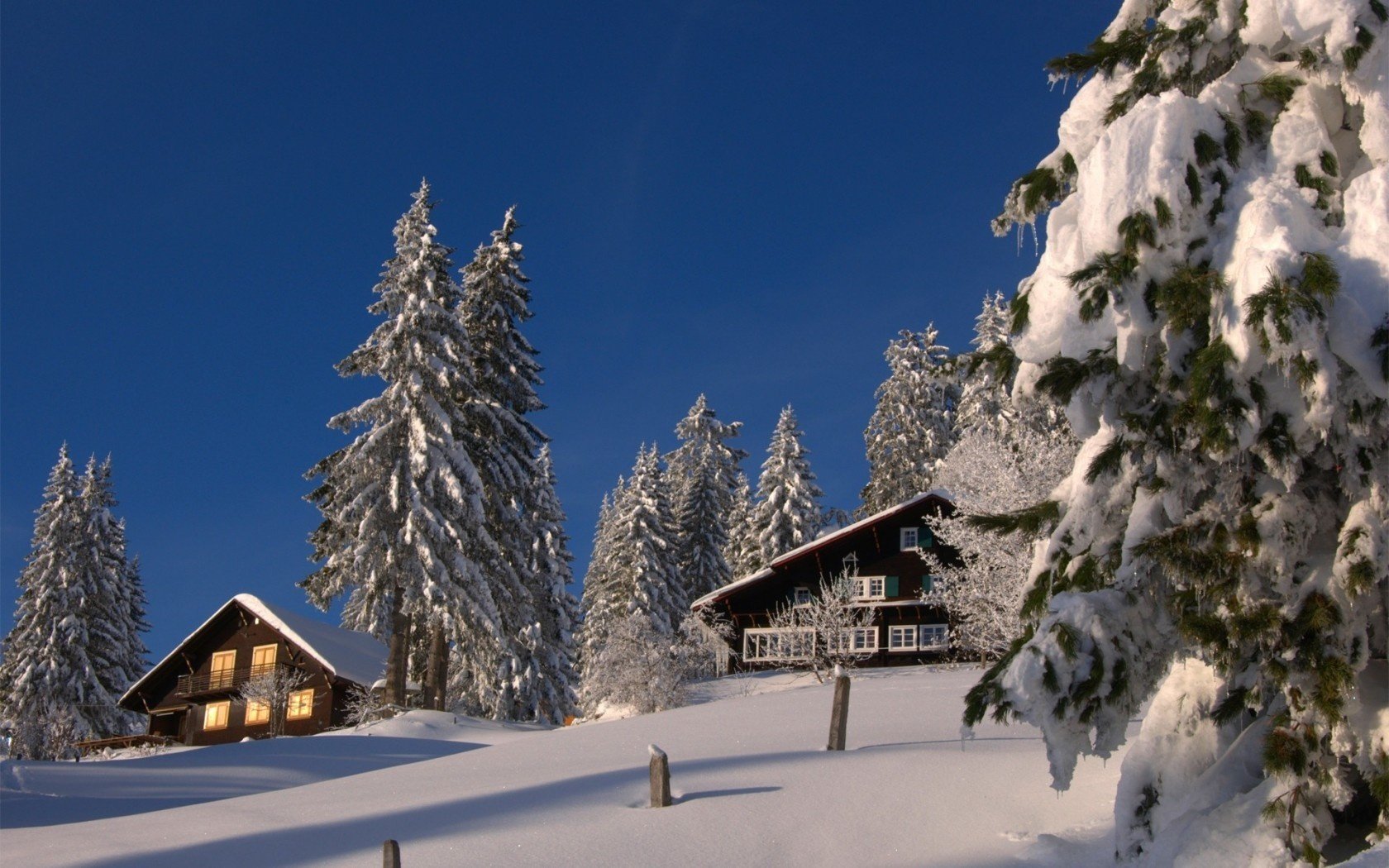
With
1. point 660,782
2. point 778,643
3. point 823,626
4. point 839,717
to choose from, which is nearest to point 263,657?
point 778,643

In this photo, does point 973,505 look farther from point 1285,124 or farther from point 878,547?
point 1285,124

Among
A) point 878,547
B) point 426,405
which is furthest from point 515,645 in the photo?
point 878,547

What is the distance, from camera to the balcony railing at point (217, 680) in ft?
144

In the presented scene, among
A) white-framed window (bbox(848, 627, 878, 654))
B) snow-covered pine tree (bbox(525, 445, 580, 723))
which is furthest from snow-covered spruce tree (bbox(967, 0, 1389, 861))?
white-framed window (bbox(848, 627, 878, 654))

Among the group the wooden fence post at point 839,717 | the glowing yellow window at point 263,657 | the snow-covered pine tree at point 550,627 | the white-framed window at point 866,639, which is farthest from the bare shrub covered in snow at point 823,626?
the glowing yellow window at point 263,657

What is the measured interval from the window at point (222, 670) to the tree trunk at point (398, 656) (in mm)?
14262

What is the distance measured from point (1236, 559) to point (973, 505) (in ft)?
79.3

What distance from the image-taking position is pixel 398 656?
34.0 meters

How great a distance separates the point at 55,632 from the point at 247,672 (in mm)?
8638

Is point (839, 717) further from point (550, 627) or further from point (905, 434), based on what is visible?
point (905, 434)

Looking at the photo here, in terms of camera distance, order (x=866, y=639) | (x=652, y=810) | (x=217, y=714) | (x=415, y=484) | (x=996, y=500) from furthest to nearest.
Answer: (x=866, y=639) → (x=217, y=714) → (x=415, y=484) → (x=996, y=500) → (x=652, y=810)

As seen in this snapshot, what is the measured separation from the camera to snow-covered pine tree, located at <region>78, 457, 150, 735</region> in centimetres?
4756

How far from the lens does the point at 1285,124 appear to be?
8883mm

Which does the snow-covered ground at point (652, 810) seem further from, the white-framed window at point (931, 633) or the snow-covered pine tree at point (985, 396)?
the white-framed window at point (931, 633)
